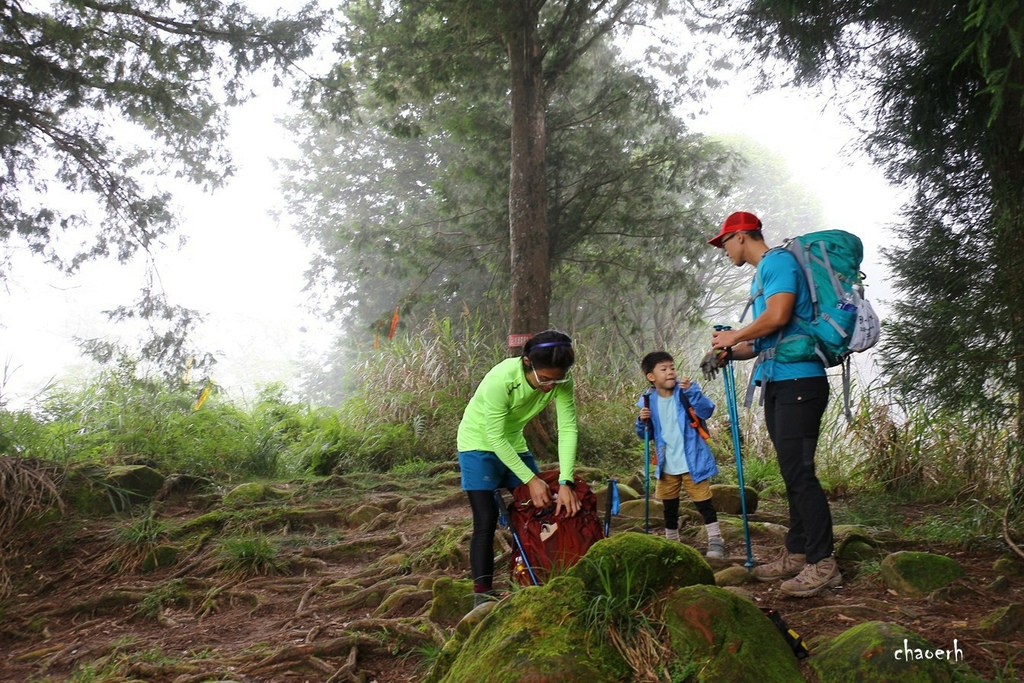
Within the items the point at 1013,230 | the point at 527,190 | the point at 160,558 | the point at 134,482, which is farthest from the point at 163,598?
the point at 1013,230

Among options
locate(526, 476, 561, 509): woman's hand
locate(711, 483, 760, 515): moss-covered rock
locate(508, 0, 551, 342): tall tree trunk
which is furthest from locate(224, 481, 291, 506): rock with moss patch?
locate(526, 476, 561, 509): woman's hand

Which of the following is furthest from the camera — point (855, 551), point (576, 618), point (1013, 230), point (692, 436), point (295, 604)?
point (295, 604)

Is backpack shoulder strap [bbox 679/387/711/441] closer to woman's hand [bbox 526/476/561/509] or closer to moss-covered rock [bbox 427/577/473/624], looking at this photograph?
woman's hand [bbox 526/476/561/509]

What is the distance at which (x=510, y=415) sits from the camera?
389 centimetres

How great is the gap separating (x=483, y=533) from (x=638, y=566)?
1.20 metres

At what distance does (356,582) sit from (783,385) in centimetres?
336

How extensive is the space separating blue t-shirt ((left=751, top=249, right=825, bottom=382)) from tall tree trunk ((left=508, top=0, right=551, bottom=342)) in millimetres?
5511

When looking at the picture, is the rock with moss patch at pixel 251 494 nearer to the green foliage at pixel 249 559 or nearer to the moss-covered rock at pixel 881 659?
the green foliage at pixel 249 559

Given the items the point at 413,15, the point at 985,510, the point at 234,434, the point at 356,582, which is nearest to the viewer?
the point at 985,510

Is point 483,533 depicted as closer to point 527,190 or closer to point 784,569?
point 784,569

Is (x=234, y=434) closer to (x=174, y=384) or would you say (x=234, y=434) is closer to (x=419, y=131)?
(x=174, y=384)

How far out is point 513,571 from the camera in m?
3.98

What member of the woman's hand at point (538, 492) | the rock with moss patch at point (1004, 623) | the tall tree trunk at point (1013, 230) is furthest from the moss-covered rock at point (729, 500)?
the rock with moss patch at point (1004, 623)

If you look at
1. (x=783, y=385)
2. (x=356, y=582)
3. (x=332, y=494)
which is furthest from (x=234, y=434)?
(x=783, y=385)
